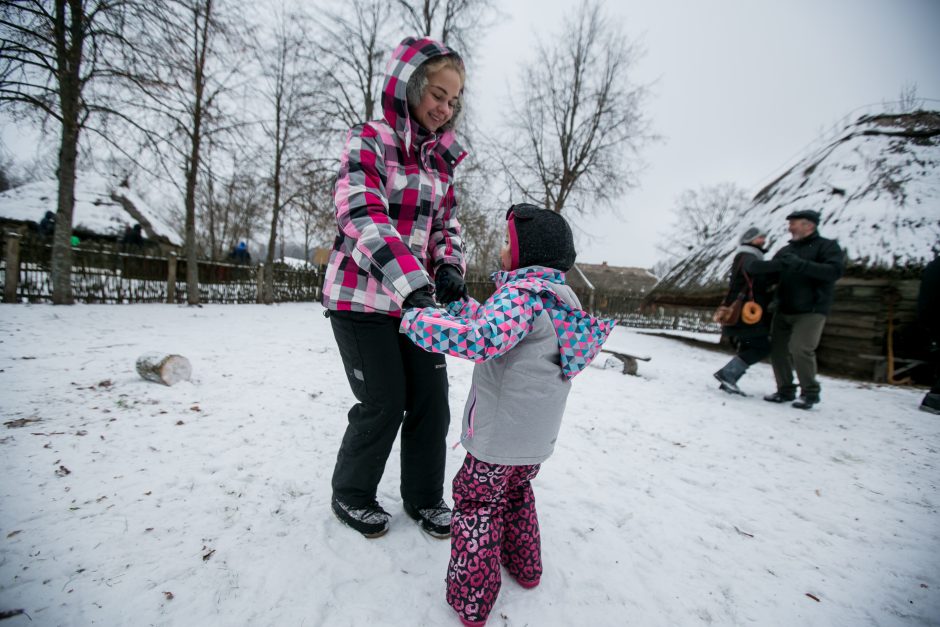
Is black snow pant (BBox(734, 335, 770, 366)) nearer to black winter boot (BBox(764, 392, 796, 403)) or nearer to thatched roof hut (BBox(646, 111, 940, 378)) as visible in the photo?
black winter boot (BBox(764, 392, 796, 403))

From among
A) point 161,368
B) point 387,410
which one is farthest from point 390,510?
point 161,368

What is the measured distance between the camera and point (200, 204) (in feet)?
85.5

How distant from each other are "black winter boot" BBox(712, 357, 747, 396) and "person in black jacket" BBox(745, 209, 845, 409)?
1.26 ft

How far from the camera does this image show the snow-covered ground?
1376mm

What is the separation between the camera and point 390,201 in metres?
1.60

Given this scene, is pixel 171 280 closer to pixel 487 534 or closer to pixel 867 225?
pixel 487 534

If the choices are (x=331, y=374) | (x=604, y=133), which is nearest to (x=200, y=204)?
(x=604, y=133)

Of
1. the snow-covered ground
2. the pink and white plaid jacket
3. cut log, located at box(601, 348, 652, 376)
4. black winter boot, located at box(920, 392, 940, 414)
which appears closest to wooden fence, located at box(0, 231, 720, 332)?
cut log, located at box(601, 348, 652, 376)

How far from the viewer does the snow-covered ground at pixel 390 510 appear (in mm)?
1376

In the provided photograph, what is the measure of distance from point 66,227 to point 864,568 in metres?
11.1

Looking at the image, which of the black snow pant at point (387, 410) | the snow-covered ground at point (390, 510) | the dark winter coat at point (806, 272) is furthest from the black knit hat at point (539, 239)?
the dark winter coat at point (806, 272)

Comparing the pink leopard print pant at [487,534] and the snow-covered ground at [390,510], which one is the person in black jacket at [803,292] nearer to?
the snow-covered ground at [390,510]

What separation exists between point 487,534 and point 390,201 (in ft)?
4.36

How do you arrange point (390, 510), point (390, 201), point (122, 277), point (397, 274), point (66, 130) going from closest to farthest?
point (397, 274) < point (390, 201) < point (390, 510) < point (66, 130) < point (122, 277)
